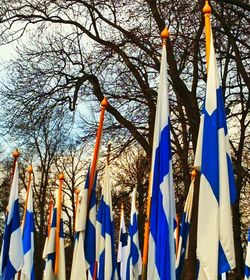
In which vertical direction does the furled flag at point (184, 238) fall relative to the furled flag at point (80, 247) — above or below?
above

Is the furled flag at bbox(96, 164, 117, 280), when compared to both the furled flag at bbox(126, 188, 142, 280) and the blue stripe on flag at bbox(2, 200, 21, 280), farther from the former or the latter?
the furled flag at bbox(126, 188, 142, 280)

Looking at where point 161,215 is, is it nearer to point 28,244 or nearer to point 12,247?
point 12,247

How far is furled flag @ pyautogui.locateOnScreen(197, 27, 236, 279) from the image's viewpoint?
209 inches

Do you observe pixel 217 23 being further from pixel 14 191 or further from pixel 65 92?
pixel 14 191

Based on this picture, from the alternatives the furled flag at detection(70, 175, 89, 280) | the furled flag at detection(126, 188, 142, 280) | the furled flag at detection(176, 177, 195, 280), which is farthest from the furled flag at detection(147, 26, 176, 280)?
the furled flag at detection(126, 188, 142, 280)

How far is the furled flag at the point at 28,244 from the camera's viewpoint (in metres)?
11.5

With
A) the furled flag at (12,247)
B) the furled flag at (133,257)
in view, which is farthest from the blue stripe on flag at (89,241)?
the furled flag at (133,257)

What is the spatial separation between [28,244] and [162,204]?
622 cm

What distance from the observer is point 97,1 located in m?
16.3

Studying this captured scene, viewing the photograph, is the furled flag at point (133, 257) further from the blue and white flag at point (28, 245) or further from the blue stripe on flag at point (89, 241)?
the blue stripe on flag at point (89, 241)

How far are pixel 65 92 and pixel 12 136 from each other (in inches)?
78.5

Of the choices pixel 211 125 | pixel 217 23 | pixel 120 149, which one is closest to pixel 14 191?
pixel 211 125

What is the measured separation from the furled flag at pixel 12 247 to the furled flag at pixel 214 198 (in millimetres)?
4755

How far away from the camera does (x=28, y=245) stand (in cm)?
1167
